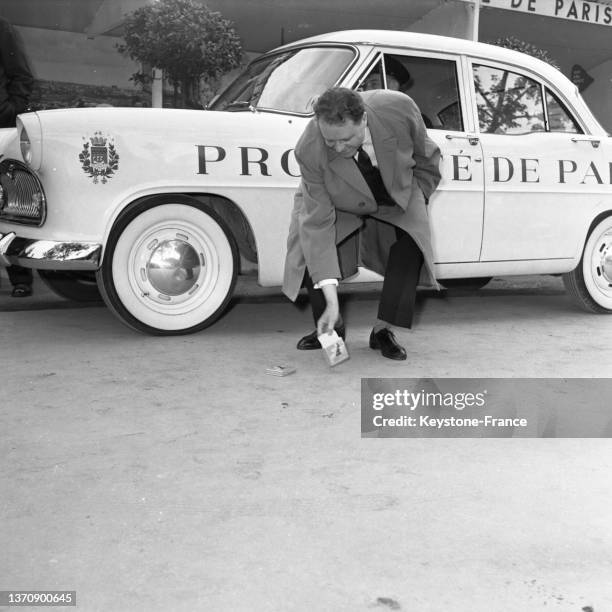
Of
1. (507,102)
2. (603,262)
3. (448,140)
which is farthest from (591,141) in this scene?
(448,140)

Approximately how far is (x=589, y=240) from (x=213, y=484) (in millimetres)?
3775

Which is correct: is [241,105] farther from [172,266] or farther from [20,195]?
[20,195]

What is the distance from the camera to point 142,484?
267 centimetres

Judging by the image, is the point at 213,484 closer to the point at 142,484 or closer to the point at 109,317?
the point at 142,484

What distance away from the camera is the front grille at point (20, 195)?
4.38 m

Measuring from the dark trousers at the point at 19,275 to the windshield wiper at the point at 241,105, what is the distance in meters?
1.98

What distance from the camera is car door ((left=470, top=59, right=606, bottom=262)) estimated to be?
5.18 metres

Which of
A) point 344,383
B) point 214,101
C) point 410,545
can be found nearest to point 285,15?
point 214,101

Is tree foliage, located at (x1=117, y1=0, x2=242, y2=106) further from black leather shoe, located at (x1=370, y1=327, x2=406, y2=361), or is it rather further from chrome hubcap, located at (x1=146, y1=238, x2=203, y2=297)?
black leather shoe, located at (x1=370, y1=327, x2=406, y2=361)

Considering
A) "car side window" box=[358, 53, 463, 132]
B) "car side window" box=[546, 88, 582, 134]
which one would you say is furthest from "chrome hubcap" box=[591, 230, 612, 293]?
"car side window" box=[358, 53, 463, 132]

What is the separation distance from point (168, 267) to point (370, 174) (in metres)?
1.23

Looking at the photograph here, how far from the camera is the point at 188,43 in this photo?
6.81 metres

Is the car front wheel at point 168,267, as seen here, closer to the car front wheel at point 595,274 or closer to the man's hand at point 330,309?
the man's hand at point 330,309

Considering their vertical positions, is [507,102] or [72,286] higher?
[507,102]
